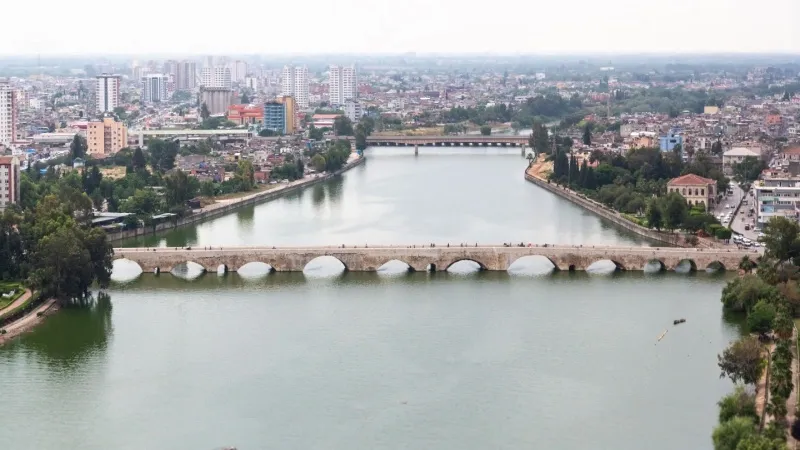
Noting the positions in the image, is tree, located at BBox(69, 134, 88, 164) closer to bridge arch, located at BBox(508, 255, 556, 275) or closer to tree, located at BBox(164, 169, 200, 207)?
tree, located at BBox(164, 169, 200, 207)

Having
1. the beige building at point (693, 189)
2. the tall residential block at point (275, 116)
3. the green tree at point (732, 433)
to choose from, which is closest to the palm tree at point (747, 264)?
the beige building at point (693, 189)

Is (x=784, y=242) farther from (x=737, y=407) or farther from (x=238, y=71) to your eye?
(x=238, y=71)

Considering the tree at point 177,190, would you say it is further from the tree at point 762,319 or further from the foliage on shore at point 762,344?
the tree at point 762,319

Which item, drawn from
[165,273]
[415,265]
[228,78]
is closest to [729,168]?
[415,265]

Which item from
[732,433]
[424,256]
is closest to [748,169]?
[424,256]

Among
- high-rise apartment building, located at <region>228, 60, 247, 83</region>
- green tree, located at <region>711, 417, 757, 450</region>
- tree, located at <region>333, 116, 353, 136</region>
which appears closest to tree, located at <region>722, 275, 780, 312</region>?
green tree, located at <region>711, 417, 757, 450</region>

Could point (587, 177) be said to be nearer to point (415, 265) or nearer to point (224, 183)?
point (224, 183)
